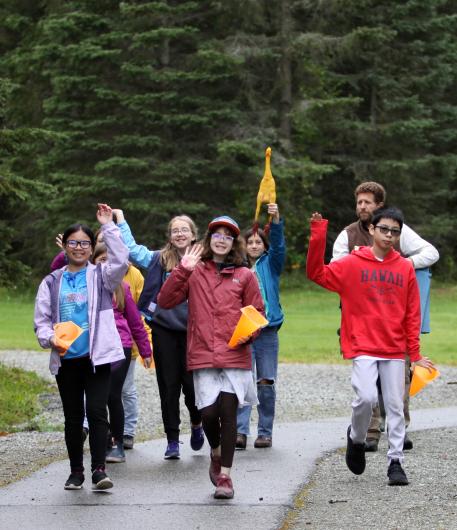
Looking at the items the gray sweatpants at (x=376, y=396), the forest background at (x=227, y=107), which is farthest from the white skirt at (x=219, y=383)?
the forest background at (x=227, y=107)

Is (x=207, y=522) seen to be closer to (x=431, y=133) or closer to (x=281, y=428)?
(x=281, y=428)

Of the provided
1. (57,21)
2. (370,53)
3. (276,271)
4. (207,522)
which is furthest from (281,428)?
(370,53)

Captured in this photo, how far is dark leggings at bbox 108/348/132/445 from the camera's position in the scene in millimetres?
9734

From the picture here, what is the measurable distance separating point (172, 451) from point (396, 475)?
6.88ft

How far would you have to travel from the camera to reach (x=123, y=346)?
9.86 meters

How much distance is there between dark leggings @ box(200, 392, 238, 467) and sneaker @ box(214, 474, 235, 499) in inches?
4.1

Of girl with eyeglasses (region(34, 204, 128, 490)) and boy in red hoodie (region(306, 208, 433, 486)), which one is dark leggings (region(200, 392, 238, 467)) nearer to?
girl with eyeglasses (region(34, 204, 128, 490))

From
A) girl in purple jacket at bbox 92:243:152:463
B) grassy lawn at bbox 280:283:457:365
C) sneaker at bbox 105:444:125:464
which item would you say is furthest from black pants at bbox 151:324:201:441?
grassy lawn at bbox 280:283:457:365

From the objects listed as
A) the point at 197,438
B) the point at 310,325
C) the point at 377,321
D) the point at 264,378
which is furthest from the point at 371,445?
the point at 310,325

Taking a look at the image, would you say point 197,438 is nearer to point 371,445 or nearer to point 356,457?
point 371,445

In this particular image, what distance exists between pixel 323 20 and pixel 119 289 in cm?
3703

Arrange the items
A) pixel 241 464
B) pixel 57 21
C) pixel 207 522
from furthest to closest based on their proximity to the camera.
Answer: pixel 57 21 < pixel 241 464 < pixel 207 522

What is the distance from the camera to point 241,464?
9.55m

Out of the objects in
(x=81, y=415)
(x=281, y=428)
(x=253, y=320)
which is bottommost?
(x=281, y=428)
